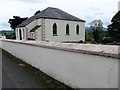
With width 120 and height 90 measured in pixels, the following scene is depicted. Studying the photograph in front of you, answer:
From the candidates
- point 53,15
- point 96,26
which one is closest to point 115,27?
point 96,26

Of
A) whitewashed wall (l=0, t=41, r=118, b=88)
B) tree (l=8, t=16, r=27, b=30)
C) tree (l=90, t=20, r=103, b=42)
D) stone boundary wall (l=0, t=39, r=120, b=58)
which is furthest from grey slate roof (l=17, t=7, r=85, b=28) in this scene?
stone boundary wall (l=0, t=39, r=120, b=58)

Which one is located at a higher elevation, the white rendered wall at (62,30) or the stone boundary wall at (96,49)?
the white rendered wall at (62,30)

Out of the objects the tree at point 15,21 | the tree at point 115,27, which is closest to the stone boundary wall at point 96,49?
the tree at point 115,27

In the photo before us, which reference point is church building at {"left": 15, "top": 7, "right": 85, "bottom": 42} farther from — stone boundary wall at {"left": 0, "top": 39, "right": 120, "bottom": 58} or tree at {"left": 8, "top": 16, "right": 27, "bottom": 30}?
stone boundary wall at {"left": 0, "top": 39, "right": 120, "bottom": 58}

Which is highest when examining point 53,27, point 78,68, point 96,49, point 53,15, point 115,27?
point 53,15

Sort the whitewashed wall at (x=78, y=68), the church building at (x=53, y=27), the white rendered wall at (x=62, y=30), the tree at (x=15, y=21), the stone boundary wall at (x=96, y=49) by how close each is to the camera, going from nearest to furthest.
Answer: the stone boundary wall at (x=96, y=49) < the whitewashed wall at (x=78, y=68) < the church building at (x=53, y=27) < the white rendered wall at (x=62, y=30) < the tree at (x=15, y=21)

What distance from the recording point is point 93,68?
18.5ft

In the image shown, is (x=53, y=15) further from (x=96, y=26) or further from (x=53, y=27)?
(x=96, y=26)

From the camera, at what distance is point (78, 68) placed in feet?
21.3

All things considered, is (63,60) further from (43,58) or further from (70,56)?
(43,58)

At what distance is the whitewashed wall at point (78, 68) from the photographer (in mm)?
4992

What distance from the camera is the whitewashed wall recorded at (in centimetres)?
499

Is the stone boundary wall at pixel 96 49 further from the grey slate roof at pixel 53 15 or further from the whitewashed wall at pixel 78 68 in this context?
the grey slate roof at pixel 53 15

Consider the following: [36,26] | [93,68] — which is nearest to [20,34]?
[36,26]
